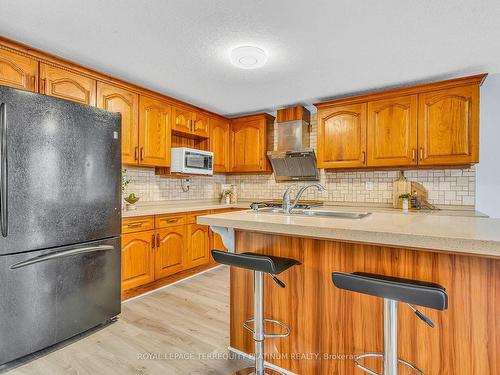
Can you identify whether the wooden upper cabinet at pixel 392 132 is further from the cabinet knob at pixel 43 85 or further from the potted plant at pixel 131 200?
the cabinet knob at pixel 43 85

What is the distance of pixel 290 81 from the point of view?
306 centimetres

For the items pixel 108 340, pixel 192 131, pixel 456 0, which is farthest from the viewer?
pixel 192 131

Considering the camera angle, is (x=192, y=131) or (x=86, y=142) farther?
(x=192, y=131)

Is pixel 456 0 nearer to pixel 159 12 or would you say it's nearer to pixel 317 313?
pixel 159 12

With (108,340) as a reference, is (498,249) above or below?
above

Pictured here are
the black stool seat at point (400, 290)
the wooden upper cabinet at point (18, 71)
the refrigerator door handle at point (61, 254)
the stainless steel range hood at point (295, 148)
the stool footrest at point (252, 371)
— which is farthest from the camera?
the stainless steel range hood at point (295, 148)

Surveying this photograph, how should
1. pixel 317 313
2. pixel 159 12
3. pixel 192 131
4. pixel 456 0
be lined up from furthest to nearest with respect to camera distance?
1. pixel 192 131
2. pixel 159 12
3. pixel 456 0
4. pixel 317 313

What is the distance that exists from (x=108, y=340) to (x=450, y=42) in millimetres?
3486

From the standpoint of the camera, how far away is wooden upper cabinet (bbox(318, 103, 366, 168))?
3.41 m

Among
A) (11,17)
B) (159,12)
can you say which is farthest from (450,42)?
(11,17)

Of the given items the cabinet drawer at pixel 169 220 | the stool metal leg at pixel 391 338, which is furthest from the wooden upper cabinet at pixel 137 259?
the stool metal leg at pixel 391 338

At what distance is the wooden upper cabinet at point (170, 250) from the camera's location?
10.3 ft

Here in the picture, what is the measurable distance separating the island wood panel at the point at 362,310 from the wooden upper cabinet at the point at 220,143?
264 centimetres

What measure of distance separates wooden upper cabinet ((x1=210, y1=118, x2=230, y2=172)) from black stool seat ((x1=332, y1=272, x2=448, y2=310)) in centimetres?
340
